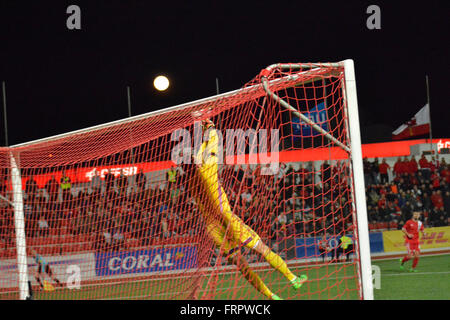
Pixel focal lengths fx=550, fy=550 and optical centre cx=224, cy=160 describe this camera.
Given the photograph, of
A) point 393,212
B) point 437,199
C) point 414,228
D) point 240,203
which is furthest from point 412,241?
point 437,199

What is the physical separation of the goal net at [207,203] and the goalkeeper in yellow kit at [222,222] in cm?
1

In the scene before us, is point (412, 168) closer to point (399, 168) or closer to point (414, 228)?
point (399, 168)

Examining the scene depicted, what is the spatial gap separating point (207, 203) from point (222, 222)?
0.28 m

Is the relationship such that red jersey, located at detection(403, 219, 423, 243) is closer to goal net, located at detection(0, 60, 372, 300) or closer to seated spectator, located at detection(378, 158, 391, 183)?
goal net, located at detection(0, 60, 372, 300)

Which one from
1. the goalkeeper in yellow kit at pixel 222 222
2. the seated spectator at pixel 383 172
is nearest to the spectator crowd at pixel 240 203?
the seated spectator at pixel 383 172

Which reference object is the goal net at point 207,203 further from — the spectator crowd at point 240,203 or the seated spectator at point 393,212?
the seated spectator at point 393,212

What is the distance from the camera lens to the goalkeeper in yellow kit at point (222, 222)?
5586 mm

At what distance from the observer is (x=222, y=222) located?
579 cm

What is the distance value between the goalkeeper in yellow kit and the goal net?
0.01 m

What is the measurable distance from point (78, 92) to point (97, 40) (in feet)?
7.19

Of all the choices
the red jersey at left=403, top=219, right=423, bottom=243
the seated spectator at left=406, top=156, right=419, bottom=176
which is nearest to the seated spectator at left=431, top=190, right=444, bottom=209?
the seated spectator at left=406, top=156, right=419, bottom=176

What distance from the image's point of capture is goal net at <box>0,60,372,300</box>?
484cm

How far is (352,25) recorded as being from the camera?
22859mm

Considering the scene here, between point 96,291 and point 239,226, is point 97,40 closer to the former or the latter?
point 96,291
